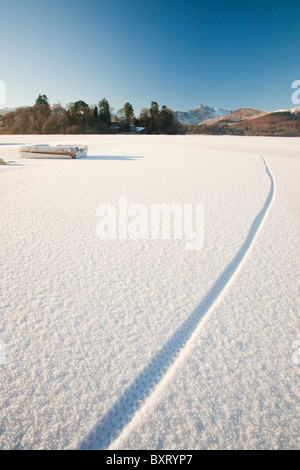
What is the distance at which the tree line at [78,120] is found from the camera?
37.3 meters

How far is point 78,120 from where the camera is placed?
126ft

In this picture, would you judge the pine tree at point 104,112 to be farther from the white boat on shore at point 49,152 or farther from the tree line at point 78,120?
the white boat on shore at point 49,152

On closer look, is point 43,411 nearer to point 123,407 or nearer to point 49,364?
point 49,364

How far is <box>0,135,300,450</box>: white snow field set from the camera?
2.88ft

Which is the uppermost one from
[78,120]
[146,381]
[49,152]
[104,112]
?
[104,112]

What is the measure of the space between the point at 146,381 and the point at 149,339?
22 cm

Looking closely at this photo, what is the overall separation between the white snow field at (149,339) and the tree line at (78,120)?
40965mm

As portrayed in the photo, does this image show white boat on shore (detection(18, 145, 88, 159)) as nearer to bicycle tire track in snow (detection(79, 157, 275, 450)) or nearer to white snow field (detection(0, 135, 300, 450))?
white snow field (detection(0, 135, 300, 450))

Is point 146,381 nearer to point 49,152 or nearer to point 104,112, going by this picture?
point 49,152

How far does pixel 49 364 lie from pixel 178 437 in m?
0.71

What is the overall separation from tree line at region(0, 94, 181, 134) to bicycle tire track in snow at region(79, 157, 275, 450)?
41710mm

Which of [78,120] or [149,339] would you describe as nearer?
[149,339]

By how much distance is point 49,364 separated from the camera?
3.55ft

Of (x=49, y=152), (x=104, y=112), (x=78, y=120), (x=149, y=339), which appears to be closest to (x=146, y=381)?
(x=149, y=339)
